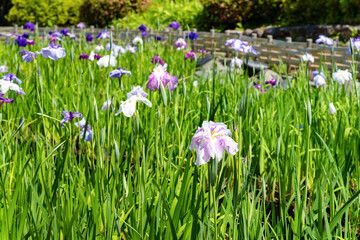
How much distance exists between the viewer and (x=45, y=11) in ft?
45.2

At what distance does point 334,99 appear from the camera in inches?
116

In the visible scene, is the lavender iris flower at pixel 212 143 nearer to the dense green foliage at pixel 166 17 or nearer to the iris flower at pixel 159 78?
the iris flower at pixel 159 78

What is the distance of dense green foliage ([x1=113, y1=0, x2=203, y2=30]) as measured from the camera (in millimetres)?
11703

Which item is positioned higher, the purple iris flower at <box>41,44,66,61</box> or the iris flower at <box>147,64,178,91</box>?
the purple iris flower at <box>41,44,66,61</box>

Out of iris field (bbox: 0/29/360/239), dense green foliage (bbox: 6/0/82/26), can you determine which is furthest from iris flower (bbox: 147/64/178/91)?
dense green foliage (bbox: 6/0/82/26)

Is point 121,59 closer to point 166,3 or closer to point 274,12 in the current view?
point 274,12

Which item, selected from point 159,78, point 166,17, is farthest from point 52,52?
point 166,17

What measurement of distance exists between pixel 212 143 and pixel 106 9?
12235 mm

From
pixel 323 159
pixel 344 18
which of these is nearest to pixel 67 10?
pixel 344 18

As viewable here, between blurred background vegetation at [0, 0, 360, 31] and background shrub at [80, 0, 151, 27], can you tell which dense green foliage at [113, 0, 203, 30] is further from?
background shrub at [80, 0, 151, 27]

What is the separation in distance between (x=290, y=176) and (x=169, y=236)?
3.10ft

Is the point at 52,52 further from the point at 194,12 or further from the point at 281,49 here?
the point at 194,12

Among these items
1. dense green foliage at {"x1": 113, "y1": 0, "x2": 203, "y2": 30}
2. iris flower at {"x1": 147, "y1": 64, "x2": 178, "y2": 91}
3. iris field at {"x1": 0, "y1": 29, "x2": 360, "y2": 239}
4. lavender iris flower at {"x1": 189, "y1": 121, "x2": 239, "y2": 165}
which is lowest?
iris field at {"x1": 0, "y1": 29, "x2": 360, "y2": 239}

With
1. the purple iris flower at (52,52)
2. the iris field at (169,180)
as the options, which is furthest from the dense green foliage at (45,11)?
the purple iris flower at (52,52)
